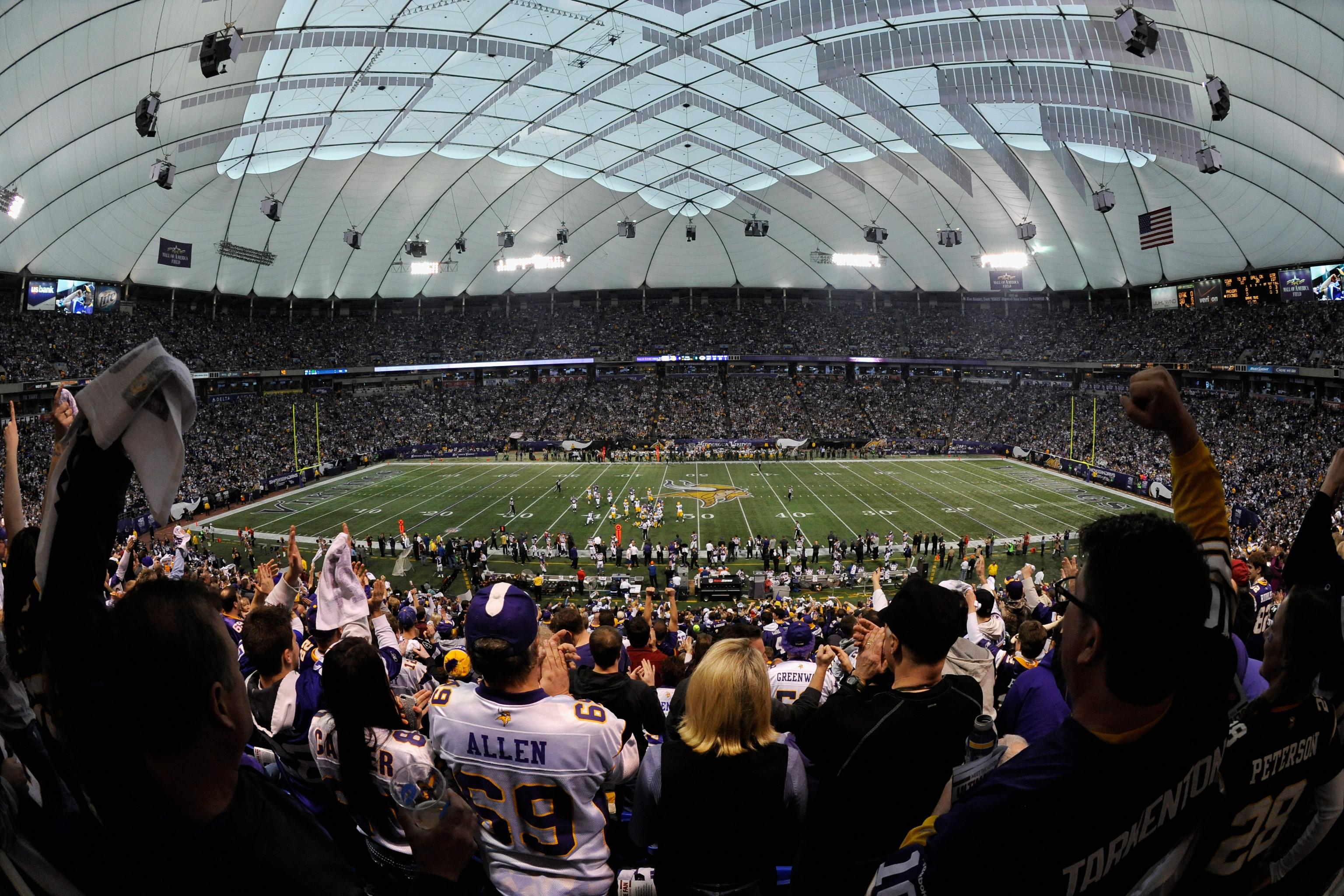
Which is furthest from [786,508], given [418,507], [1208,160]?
[1208,160]

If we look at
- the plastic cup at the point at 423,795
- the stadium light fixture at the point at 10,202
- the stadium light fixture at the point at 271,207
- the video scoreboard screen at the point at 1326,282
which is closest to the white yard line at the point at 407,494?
the stadium light fixture at the point at 271,207

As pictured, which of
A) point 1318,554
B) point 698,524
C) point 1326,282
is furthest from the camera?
point 1326,282

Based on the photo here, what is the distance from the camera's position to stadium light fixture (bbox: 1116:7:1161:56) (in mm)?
20172

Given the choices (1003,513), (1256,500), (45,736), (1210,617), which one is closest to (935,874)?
(1210,617)

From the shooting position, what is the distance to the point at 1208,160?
2814cm

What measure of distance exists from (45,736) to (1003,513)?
130 feet

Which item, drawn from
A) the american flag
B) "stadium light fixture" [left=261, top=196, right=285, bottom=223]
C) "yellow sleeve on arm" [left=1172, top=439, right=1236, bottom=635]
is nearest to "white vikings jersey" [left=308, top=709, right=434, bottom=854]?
"yellow sleeve on arm" [left=1172, top=439, right=1236, bottom=635]

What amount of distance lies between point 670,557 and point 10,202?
31.2m

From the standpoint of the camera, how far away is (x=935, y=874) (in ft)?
5.81

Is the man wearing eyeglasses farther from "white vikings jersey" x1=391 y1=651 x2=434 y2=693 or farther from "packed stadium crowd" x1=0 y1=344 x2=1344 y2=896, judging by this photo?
"white vikings jersey" x1=391 y1=651 x2=434 y2=693

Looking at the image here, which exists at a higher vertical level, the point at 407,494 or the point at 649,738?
the point at 649,738

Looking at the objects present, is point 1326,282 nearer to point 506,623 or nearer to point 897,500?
point 897,500

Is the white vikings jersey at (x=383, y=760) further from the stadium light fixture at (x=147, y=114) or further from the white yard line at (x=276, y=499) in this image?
the white yard line at (x=276, y=499)

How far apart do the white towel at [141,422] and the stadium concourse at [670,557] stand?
0.04 feet
